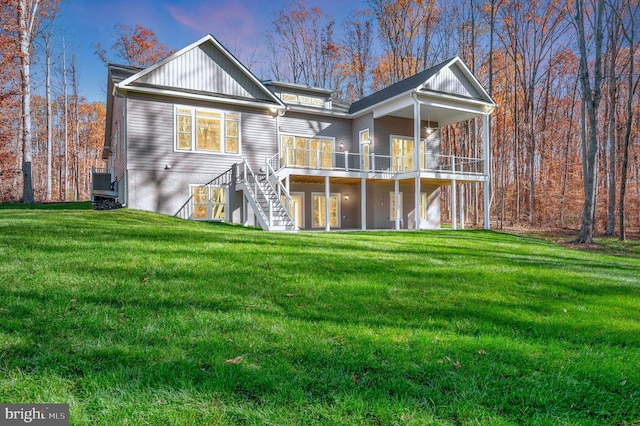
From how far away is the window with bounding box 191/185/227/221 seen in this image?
45.4 ft

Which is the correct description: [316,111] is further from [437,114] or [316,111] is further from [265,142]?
[437,114]

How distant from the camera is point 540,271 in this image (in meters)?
6.73

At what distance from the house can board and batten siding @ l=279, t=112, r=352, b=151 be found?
0.16 ft

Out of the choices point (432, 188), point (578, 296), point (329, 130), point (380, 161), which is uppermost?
point (329, 130)

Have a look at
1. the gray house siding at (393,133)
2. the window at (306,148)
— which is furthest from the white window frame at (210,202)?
the gray house siding at (393,133)

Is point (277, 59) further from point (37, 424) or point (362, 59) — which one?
point (37, 424)

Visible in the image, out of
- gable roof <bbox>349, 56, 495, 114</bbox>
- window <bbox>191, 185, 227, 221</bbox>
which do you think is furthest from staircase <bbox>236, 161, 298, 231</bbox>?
gable roof <bbox>349, 56, 495, 114</bbox>

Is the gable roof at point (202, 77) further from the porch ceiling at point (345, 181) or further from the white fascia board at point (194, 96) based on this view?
the porch ceiling at point (345, 181)

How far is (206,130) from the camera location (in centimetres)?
1408

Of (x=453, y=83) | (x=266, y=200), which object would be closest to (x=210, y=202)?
(x=266, y=200)

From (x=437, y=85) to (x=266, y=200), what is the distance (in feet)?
31.4

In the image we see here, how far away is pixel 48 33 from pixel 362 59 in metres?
21.6

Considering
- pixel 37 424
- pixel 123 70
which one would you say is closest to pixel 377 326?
pixel 37 424

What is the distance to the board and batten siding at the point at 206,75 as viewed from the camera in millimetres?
13352
